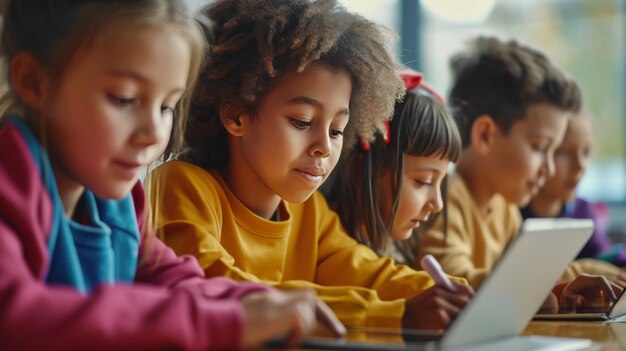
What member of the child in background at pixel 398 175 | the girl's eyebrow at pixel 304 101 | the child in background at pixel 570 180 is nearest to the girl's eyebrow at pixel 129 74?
the girl's eyebrow at pixel 304 101

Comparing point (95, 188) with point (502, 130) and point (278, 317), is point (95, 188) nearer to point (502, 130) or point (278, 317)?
point (278, 317)

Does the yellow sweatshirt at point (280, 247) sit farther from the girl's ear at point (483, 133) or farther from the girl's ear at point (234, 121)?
the girl's ear at point (483, 133)

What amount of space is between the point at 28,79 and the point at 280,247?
1.78ft

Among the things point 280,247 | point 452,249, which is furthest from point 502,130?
point 280,247

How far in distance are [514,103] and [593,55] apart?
1.64 metres

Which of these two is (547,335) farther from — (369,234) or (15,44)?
(15,44)

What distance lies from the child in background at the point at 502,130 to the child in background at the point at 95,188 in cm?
109

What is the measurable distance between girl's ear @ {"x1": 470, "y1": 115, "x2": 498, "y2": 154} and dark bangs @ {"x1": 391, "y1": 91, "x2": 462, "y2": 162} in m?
0.47

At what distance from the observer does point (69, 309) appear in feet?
2.01

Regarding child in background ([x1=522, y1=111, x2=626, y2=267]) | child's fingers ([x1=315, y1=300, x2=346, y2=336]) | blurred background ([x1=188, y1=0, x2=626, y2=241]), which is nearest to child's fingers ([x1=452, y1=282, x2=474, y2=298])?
child's fingers ([x1=315, y1=300, x2=346, y2=336])

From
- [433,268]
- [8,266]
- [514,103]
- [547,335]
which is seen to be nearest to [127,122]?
[8,266]

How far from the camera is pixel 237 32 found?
1.14m

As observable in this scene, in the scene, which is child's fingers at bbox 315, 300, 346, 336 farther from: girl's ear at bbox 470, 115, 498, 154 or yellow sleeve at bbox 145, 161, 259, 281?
girl's ear at bbox 470, 115, 498, 154

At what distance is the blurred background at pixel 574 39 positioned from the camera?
3328mm
